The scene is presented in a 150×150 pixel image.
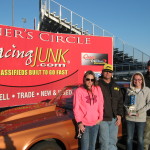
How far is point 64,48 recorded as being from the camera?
8039 millimetres

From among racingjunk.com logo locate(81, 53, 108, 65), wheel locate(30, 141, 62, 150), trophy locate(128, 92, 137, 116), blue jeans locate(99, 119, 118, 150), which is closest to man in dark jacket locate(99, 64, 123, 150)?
blue jeans locate(99, 119, 118, 150)

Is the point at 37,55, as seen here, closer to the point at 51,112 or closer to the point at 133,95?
the point at 51,112

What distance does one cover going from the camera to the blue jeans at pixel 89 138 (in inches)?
120

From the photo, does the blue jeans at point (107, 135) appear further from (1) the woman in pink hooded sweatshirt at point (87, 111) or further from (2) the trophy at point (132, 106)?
(2) the trophy at point (132, 106)

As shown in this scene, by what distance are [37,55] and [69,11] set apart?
33.1 ft

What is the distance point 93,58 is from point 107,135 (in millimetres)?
5586

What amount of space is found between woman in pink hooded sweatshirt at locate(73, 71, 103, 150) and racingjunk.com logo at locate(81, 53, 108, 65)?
536 centimetres

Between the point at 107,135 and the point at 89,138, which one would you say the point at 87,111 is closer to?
the point at 89,138

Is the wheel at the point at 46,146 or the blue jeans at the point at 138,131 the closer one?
the wheel at the point at 46,146

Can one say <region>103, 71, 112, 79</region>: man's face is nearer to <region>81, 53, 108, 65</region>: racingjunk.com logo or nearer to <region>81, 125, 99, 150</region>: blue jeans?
<region>81, 125, 99, 150</region>: blue jeans

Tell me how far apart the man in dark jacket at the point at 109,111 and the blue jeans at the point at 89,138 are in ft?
0.89

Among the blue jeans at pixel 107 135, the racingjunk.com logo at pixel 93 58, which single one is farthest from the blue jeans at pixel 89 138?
the racingjunk.com logo at pixel 93 58

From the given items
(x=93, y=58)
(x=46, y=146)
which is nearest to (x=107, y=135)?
(x=46, y=146)

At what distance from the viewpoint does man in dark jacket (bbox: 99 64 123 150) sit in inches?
132
